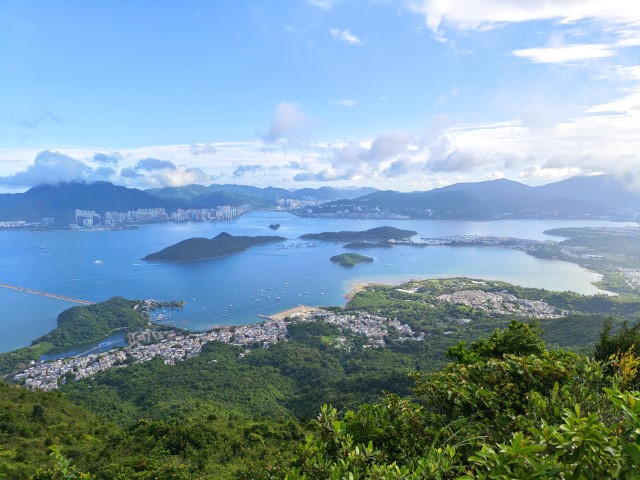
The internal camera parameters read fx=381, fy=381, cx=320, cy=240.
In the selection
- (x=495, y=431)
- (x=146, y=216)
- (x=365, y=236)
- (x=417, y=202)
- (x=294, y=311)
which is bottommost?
(x=294, y=311)

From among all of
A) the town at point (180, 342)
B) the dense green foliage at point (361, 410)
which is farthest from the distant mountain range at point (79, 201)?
the dense green foliage at point (361, 410)

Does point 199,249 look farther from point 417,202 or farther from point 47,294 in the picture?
point 417,202

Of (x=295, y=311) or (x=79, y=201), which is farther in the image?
(x=79, y=201)

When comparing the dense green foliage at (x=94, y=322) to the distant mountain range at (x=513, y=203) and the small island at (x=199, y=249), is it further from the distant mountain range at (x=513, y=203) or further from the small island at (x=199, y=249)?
the distant mountain range at (x=513, y=203)

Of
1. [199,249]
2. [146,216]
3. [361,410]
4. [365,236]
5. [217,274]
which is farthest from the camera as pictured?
[146,216]

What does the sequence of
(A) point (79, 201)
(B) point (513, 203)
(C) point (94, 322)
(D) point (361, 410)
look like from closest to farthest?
(D) point (361, 410) < (C) point (94, 322) < (A) point (79, 201) < (B) point (513, 203)

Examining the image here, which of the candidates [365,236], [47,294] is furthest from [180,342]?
[365,236]

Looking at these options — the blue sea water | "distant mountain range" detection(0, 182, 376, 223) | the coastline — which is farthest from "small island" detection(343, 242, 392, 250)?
"distant mountain range" detection(0, 182, 376, 223)
